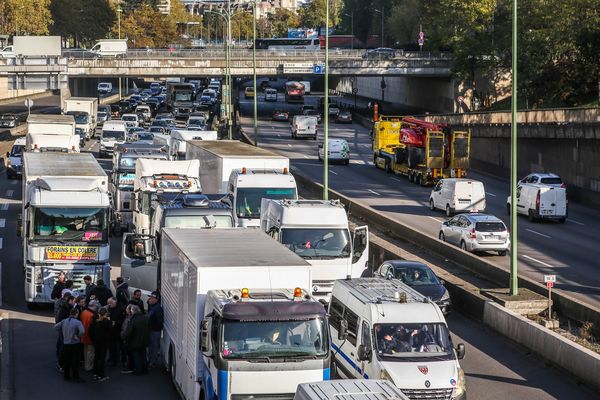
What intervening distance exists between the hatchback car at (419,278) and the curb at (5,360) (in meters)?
8.97

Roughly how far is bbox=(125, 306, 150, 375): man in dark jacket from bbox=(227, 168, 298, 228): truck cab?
12.3 meters

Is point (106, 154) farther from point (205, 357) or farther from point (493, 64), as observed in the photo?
point (205, 357)

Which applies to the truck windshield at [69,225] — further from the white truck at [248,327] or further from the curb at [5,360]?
the white truck at [248,327]

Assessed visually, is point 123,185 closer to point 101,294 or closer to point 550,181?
point 101,294

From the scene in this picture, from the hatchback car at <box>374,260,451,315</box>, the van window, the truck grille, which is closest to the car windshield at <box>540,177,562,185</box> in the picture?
the hatchback car at <box>374,260,451,315</box>

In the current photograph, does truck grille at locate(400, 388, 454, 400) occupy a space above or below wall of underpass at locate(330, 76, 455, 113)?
below

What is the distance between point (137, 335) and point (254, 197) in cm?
1319

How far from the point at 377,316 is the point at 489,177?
53366 millimetres

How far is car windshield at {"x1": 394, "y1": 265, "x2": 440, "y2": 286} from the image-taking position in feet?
97.2

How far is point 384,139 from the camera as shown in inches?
2918

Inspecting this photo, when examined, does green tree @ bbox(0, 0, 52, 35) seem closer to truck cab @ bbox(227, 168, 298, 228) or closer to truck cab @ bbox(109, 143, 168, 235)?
truck cab @ bbox(109, 143, 168, 235)

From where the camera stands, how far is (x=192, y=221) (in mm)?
30000

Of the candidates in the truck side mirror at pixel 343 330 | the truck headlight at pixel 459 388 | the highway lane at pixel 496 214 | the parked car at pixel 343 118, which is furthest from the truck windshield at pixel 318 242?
the parked car at pixel 343 118

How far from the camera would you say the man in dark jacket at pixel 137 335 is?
22.8m
